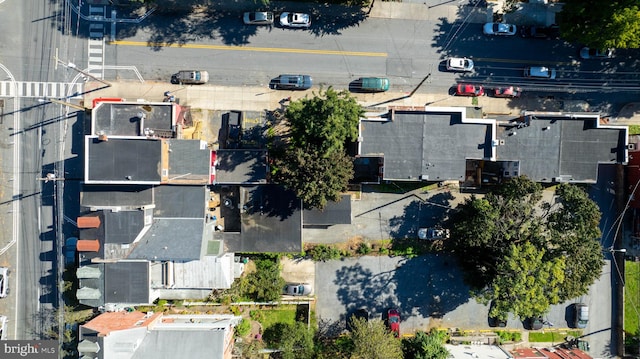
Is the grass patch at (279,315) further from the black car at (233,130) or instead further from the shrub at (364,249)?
the black car at (233,130)

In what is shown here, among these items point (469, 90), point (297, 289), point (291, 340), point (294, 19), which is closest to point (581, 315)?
Answer: point (469, 90)

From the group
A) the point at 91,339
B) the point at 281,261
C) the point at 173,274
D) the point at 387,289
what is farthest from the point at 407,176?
the point at 91,339

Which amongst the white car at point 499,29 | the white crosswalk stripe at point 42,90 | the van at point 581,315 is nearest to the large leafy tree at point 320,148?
the white car at point 499,29

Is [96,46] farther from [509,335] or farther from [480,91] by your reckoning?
[509,335]

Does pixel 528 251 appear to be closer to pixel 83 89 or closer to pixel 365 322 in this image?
pixel 365 322

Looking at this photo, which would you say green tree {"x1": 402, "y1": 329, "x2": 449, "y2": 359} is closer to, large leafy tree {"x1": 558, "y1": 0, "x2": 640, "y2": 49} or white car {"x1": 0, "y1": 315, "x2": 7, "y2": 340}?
large leafy tree {"x1": 558, "y1": 0, "x2": 640, "y2": 49}
